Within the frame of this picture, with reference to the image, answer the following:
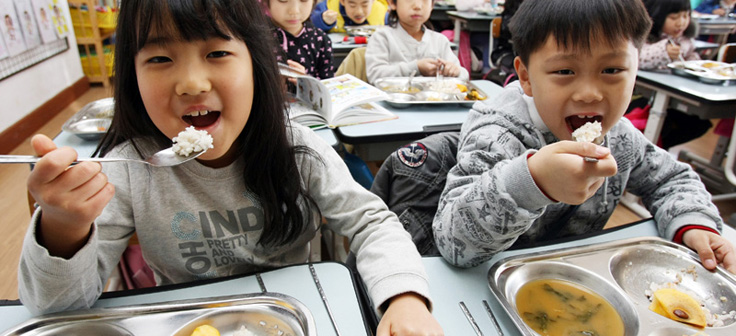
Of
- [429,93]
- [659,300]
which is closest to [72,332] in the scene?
[659,300]

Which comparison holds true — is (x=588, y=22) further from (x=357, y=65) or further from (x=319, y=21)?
(x=319, y=21)

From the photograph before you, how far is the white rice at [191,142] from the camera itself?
0.69 metres

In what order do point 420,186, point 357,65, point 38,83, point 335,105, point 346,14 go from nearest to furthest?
point 420,186
point 335,105
point 357,65
point 38,83
point 346,14

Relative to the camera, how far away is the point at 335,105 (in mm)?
1583

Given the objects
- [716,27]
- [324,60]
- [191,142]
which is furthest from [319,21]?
[716,27]

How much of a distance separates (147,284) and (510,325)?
3.27 ft

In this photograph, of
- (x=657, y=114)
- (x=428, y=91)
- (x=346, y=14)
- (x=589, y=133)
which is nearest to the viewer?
(x=589, y=133)

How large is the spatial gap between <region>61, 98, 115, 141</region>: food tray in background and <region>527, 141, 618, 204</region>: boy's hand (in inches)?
47.6

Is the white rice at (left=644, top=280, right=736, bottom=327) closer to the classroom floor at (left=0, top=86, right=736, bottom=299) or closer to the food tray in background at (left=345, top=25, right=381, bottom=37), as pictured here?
the classroom floor at (left=0, top=86, right=736, bottom=299)

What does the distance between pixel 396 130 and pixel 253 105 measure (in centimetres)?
76

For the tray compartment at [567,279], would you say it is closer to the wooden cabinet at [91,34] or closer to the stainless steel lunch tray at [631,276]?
the stainless steel lunch tray at [631,276]

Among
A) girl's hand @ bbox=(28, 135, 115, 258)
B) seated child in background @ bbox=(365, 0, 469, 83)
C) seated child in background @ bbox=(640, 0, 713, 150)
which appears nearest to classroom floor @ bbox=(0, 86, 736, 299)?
seated child in background @ bbox=(640, 0, 713, 150)

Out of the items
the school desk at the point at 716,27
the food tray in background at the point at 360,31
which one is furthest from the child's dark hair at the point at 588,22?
the school desk at the point at 716,27

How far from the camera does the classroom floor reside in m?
1.86
